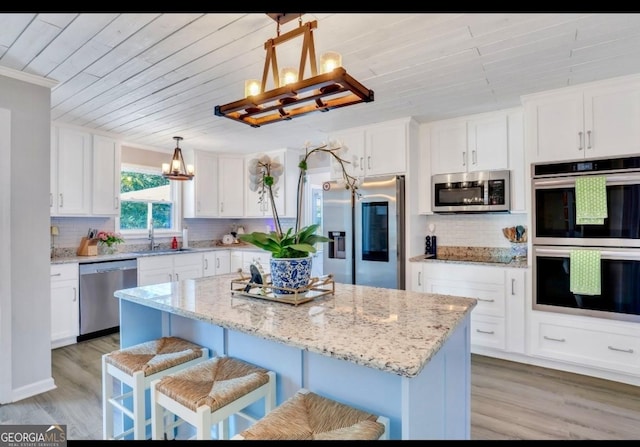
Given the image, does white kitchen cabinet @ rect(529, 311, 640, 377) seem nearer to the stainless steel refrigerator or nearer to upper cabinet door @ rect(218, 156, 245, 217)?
the stainless steel refrigerator

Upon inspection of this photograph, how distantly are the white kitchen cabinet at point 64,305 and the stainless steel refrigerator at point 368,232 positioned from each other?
2.67 metres

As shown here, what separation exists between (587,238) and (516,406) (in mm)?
1433

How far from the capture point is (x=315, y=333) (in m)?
1.19

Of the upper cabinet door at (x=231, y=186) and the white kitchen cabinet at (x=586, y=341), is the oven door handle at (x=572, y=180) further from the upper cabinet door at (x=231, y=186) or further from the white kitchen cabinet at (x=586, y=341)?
the upper cabinet door at (x=231, y=186)

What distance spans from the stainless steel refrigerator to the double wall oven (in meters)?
1.19

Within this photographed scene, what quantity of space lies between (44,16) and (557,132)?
3.62 metres

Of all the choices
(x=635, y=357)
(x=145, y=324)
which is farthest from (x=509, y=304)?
(x=145, y=324)

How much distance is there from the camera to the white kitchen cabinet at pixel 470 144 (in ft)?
10.9

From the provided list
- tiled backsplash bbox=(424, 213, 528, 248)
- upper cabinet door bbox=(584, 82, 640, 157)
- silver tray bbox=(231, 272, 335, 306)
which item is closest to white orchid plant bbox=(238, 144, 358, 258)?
silver tray bbox=(231, 272, 335, 306)

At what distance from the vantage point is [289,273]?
5.36ft

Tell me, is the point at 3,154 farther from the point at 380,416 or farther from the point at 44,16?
the point at 380,416

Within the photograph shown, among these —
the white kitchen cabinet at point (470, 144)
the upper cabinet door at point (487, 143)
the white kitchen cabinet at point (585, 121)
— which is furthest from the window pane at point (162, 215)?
the white kitchen cabinet at point (585, 121)

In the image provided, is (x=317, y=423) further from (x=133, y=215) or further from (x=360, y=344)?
(x=133, y=215)

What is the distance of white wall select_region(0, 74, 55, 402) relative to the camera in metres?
2.44
